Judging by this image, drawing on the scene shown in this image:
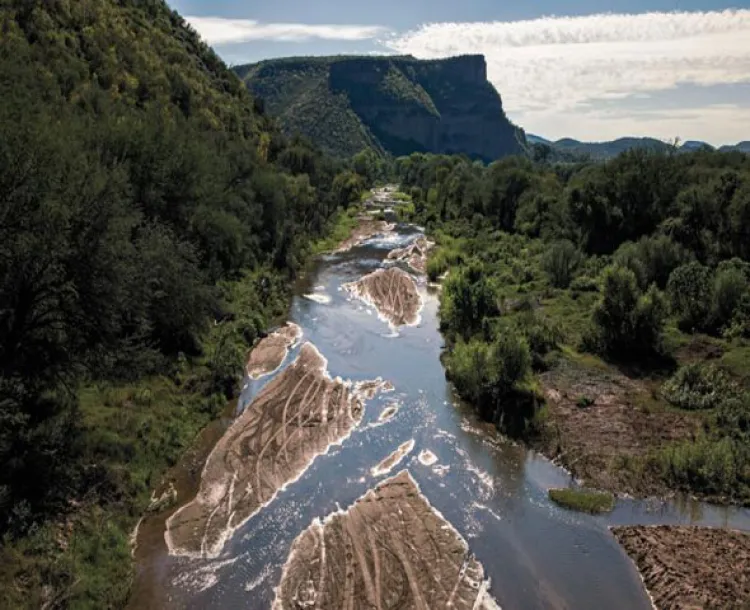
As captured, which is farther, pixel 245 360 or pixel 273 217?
pixel 273 217

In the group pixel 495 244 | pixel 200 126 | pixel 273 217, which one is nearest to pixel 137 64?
pixel 200 126

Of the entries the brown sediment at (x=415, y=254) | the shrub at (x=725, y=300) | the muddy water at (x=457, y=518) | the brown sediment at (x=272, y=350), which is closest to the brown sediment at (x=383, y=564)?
the muddy water at (x=457, y=518)

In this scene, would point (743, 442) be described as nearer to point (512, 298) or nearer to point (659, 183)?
point (512, 298)

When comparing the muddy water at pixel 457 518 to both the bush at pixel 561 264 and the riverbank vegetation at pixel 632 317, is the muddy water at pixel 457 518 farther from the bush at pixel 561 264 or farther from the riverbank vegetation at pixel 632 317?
the bush at pixel 561 264

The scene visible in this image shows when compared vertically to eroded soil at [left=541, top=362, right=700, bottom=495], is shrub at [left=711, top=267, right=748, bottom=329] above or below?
above

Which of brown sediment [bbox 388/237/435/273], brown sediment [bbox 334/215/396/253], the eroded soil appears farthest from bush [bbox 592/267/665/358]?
brown sediment [bbox 334/215/396/253]

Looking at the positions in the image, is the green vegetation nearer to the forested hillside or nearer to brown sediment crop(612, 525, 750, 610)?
brown sediment crop(612, 525, 750, 610)
